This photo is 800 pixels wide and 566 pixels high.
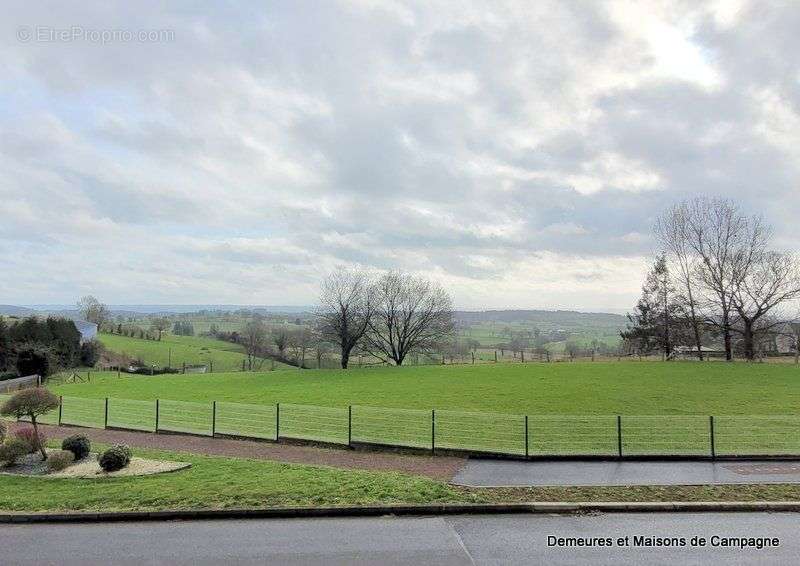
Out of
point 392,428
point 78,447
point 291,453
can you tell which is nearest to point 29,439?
point 78,447

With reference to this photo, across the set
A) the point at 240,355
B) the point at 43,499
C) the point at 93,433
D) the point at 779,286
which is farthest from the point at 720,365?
the point at 240,355

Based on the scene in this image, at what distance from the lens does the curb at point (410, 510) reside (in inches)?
413

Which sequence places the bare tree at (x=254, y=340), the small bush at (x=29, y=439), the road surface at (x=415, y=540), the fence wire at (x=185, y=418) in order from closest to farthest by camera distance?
the road surface at (x=415, y=540) → the small bush at (x=29, y=439) → the fence wire at (x=185, y=418) → the bare tree at (x=254, y=340)

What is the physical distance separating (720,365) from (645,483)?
3809cm

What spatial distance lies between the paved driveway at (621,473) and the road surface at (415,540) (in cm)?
282

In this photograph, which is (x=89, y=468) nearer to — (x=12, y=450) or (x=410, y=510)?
(x=12, y=450)

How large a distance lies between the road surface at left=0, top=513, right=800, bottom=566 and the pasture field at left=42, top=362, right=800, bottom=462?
260 inches

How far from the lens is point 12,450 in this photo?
15.9 metres

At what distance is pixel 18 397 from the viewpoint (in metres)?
16.7

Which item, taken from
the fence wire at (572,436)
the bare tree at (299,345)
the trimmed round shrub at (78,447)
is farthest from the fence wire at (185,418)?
the bare tree at (299,345)

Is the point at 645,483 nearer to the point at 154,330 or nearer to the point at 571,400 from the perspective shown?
the point at 571,400

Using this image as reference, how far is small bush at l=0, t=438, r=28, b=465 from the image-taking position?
15.8 metres

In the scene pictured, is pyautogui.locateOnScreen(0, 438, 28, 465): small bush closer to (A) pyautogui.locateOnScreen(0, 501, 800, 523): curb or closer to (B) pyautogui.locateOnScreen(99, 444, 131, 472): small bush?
(B) pyautogui.locateOnScreen(99, 444, 131, 472): small bush

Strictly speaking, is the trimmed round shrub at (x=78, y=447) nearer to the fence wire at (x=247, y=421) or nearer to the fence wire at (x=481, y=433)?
the fence wire at (x=247, y=421)
